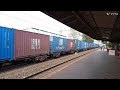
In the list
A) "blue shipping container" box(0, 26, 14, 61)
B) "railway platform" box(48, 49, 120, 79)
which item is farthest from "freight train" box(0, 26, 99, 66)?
"railway platform" box(48, 49, 120, 79)

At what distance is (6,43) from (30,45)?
432 centimetres

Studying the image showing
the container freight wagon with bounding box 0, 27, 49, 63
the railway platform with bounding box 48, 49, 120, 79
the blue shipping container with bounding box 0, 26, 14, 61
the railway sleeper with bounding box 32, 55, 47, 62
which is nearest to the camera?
the railway platform with bounding box 48, 49, 120, 79

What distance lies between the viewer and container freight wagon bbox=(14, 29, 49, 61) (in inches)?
635

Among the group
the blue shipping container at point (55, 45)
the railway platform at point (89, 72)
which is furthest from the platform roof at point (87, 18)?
the blue shipping container at point (55, 45)

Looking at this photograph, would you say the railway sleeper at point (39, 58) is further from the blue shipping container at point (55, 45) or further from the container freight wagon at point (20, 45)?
the blue shipping container at point (55, 45)

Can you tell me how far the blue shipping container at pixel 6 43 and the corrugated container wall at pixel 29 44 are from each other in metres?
0.64

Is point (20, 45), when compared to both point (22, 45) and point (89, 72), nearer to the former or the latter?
point (22, 45)

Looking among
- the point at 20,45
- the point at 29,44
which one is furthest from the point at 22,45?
the point at 29,44

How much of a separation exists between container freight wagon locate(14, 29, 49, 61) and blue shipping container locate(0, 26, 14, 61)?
2.02 feet

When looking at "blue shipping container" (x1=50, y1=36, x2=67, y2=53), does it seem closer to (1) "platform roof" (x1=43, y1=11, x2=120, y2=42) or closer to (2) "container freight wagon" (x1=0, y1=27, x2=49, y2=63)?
(2) "container freight wagon" (x1=0, y1=27, x2=49, y2=63)

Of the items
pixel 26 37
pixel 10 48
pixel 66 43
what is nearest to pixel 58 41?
pixel 66 43
